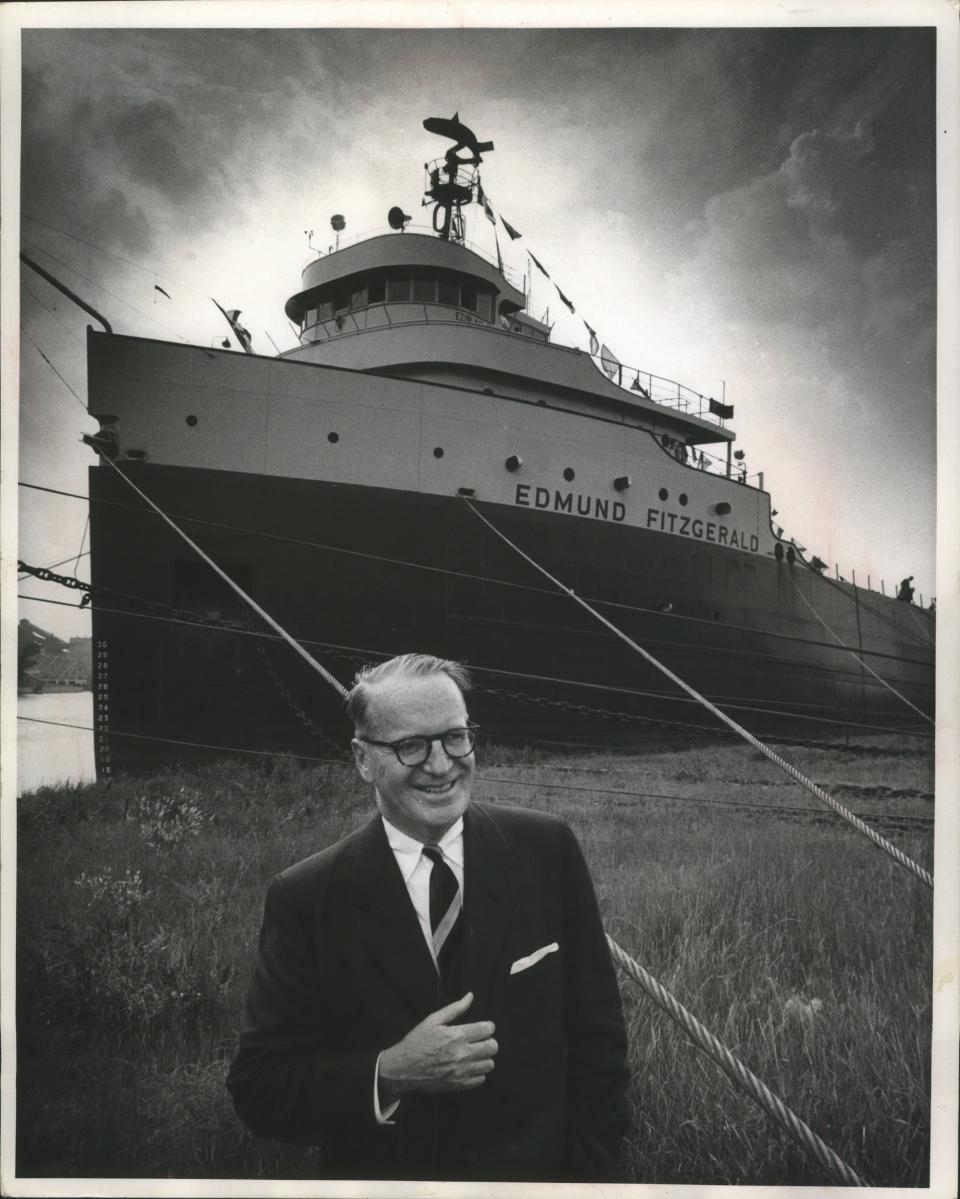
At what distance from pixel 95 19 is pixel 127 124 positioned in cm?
34

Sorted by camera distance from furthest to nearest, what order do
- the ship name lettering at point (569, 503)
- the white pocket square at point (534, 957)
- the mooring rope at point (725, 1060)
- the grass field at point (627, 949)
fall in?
the ship name lettering at point (569, 503), the grass field at point (627, 949), the mooring rope at point (725, 1060), the white pocket square at point (534, 957)

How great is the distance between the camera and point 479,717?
2982 mm

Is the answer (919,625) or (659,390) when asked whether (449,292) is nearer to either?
(659,390)

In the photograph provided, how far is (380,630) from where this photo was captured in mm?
3119

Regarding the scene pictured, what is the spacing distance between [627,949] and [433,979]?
2.46 feet

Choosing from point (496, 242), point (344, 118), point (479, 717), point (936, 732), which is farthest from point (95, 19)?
point (936, 732)

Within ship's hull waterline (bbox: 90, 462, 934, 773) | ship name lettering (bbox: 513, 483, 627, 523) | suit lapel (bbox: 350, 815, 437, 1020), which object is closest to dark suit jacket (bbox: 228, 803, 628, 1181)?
suit lapel (bbox: 350, 815, 437, 1020)

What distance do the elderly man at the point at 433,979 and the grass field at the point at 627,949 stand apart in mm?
344

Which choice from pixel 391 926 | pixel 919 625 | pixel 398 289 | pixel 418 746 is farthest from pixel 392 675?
pixel 398 289

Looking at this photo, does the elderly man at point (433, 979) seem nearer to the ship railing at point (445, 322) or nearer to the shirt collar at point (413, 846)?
the shirt collar at point (413, 846)

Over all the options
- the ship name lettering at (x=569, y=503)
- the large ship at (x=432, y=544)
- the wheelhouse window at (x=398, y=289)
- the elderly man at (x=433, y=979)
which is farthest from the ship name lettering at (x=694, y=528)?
the elderly man at (x=433, y=979)

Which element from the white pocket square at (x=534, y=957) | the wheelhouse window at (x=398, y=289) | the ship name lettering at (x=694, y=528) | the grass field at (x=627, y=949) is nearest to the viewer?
the white pocket square at (x=534, y=957)

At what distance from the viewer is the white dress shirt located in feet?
6.39

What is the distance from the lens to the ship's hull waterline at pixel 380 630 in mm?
2928
